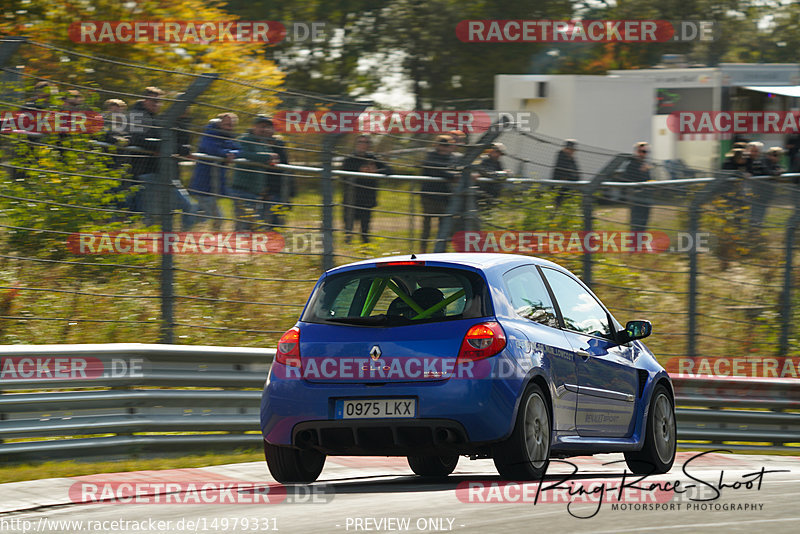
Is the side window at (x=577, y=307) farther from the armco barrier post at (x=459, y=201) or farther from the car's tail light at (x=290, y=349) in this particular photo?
the armco barrier post at (x=459, y=201)

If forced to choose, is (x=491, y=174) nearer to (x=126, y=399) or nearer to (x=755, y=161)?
(x=126, y=399)

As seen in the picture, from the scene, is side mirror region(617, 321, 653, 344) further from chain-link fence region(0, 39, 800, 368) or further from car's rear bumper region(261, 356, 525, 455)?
chain-link fence region(0, 39, 800, 368)

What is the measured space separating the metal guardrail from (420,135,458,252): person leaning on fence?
321 cm

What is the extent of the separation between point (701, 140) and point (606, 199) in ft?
44.7

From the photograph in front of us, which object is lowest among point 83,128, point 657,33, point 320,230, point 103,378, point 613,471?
point 613,471

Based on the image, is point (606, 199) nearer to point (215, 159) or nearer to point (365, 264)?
point (215, 159)


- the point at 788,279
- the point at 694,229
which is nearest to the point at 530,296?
the point at 694,229

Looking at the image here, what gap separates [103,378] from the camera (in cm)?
970

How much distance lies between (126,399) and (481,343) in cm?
318

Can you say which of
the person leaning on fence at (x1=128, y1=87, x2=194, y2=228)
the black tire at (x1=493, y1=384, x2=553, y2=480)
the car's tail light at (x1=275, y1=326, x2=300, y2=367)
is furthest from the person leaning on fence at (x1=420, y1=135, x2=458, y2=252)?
the black tire at (x1=493, y1=384, x2=553, y2=480)

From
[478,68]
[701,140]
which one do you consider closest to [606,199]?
[701,140]

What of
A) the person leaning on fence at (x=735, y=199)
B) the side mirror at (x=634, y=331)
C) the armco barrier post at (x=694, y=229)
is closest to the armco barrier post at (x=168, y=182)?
the side mirror at (x=634, y=331)

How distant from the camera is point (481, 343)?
7863 millimetres

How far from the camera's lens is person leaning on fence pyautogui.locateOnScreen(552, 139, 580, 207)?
14.3 m
